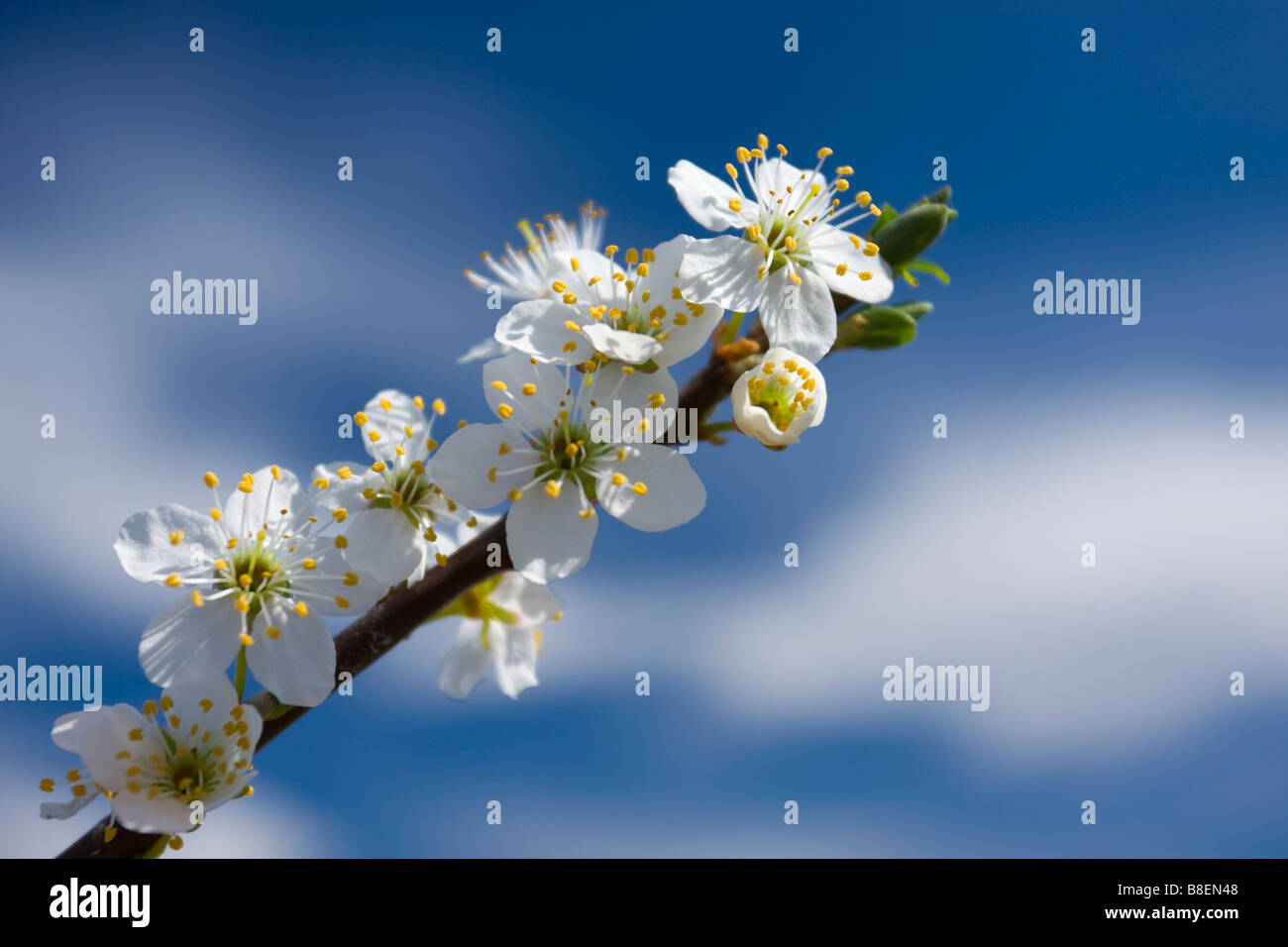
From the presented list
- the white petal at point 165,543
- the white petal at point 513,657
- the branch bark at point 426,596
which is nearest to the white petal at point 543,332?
the branch bark at point 426,596

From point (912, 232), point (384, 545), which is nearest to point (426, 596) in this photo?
point (384, 545)

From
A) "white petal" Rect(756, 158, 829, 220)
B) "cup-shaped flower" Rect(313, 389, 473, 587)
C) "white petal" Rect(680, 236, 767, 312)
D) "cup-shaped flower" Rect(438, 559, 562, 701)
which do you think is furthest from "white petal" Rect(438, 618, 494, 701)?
"white petal" Rect(756, 158, 829, 220)

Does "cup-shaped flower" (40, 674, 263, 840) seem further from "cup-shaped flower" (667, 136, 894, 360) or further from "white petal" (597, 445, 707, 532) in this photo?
"cup-shaped flower" (667, 136, 894, 360)

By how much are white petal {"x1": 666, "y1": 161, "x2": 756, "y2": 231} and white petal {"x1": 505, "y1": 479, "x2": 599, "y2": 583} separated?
0.58 metres

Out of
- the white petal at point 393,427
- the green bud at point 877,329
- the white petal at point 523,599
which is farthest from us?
the white petal at point 523,599

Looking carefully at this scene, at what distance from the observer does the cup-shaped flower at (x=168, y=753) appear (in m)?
1.41

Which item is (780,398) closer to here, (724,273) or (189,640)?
(724,273)

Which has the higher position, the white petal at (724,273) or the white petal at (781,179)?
the white petal at (781,179)

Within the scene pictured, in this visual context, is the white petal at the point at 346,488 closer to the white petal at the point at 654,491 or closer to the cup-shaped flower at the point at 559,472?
the cup-shaped flower at the point at 559,472

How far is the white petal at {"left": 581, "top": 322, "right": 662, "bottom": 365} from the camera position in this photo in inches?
55.2

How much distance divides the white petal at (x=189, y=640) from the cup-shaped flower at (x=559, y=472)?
1.46 ft
